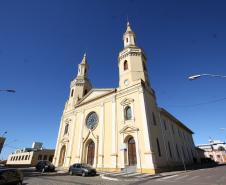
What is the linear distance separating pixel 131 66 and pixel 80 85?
13.1 meters

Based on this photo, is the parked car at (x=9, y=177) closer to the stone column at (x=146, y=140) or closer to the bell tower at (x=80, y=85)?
the stone column at (x=146, y=140)

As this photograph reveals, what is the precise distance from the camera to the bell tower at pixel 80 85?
1265 inches

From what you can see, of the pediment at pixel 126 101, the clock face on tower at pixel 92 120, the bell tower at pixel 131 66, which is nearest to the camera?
the pediment at pixel 126 101

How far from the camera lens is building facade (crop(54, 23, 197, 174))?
1870 cm

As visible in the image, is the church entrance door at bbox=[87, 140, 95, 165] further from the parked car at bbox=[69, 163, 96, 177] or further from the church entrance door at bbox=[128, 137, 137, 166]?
the church entrance door at bbox=[128, 137, 137, 166]

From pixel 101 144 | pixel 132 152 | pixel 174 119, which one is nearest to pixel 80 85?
pixel 101 144

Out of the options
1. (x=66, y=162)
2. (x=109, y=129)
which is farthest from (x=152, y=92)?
(x=66, y=162)

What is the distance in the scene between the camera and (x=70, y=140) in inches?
1056

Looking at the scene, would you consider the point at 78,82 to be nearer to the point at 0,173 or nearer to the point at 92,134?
the point at 92,134

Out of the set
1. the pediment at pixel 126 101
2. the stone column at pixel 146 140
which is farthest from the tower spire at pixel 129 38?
the stone column at pixel 146 140

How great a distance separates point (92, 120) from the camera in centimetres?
2606

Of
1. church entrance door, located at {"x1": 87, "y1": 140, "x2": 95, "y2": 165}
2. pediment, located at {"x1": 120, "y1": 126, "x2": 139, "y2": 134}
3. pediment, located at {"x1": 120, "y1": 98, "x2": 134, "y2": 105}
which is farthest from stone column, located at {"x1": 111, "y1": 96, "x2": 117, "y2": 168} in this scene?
church entrance door, located at {"x1": 87, "y1": 140, "x2": 95, "y2": 165}

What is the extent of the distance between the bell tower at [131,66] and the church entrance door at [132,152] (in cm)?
805

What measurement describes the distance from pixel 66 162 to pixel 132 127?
13403 millimetres
